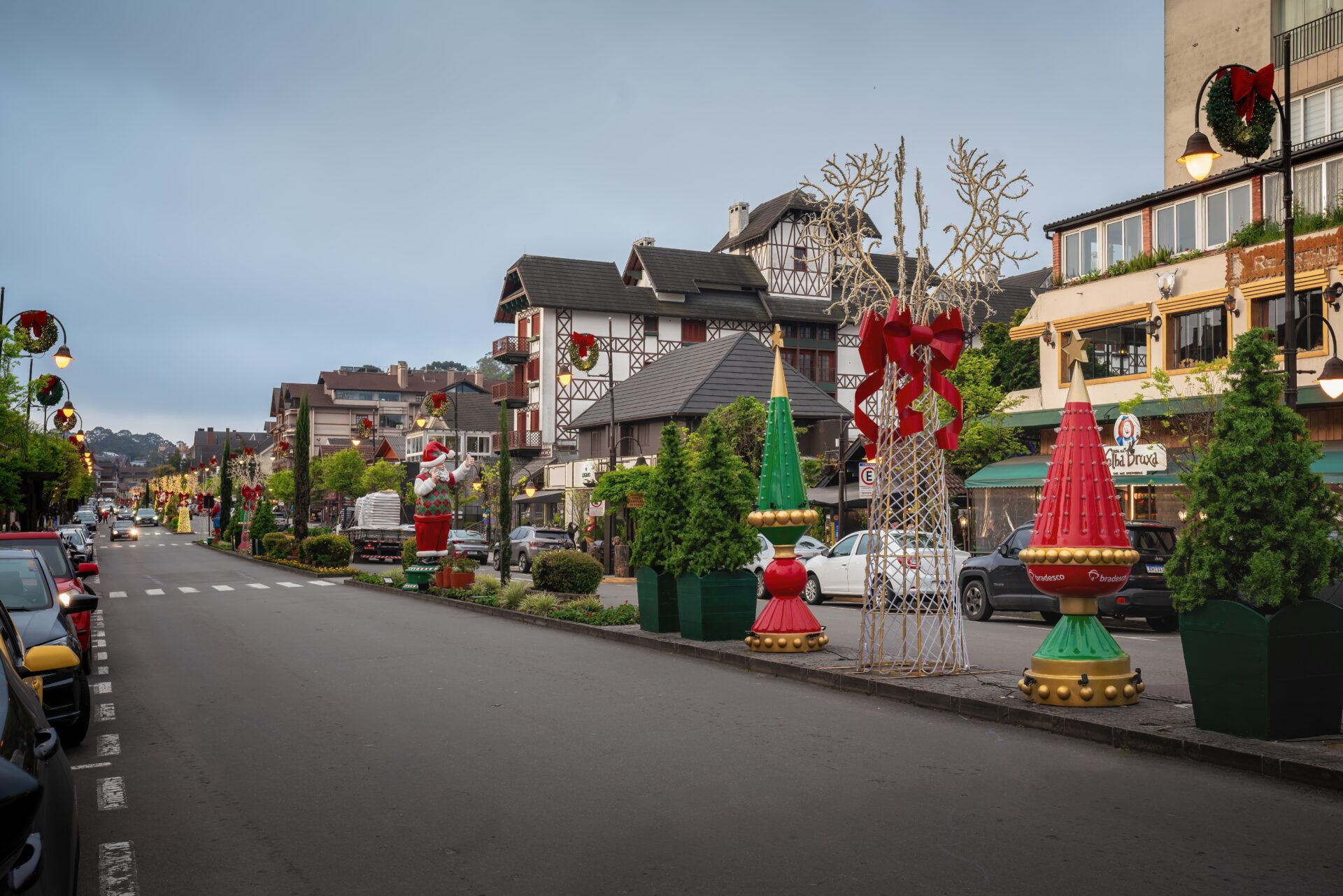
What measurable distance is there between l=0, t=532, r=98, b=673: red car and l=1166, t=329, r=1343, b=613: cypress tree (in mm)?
10453

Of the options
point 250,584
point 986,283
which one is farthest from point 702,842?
point 250,584

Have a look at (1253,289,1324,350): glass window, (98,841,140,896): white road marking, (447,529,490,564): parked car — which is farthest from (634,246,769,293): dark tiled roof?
(98,841,140,896): white road marking

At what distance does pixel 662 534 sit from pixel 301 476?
90.1 feet

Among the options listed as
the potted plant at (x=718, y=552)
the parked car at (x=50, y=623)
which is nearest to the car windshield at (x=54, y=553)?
the parked car at (x=50, y=623)

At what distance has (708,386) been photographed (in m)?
48.5

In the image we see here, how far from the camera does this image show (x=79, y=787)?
296 inches

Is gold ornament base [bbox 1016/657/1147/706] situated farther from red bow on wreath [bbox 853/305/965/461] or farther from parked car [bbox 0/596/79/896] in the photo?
parked car [bbox 0/596/79/896]

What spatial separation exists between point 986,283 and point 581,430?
45902 mm

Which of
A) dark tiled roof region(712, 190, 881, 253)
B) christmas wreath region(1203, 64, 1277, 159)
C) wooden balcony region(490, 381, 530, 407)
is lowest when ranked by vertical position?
christmas wreath region(1203, 64, 1277, 159)

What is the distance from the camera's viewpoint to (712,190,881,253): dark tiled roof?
63.9 meters

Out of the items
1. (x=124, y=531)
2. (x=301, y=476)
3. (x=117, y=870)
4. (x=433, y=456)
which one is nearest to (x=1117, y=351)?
(x=433, y=456)

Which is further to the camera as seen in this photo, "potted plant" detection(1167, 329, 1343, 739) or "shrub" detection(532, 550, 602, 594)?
"shrub" detection(532, 550, 602, 594)

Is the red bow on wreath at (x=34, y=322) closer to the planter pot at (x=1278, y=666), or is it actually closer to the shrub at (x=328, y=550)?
the shrub at (x=328, y=550)

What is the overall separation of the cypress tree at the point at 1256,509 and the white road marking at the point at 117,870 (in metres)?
6.73
